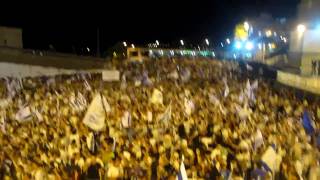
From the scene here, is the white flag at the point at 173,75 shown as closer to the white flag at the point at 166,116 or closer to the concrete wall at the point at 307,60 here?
the concrete wall at the point at 307,60

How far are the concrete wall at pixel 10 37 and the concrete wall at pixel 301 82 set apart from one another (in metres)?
20.2

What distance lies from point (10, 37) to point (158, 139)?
1205 inches

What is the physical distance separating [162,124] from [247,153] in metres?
3.75

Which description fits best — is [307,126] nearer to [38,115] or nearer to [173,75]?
[38,115]

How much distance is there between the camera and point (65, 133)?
1440 cm

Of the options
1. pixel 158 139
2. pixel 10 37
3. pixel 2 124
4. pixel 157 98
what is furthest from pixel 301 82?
pixel 10 37

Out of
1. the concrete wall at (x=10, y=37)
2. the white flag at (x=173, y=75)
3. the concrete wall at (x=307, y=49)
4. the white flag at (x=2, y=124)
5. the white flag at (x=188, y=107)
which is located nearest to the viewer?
the white flag at (x=2, y=124)

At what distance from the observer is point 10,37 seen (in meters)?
42.3

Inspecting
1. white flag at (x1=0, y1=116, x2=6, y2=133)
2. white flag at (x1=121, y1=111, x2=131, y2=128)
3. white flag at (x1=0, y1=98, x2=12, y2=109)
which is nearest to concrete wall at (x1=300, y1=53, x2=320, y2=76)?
white flag at (x1=0, y1=98, x2=12, y2=109)

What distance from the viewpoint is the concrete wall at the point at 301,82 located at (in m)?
24.0

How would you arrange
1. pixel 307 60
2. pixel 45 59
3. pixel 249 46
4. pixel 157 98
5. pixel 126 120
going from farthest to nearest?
pixel 249 46 < pixel 45 59 < pixel 307 60 < pixel 157 98 < pixel 126 120

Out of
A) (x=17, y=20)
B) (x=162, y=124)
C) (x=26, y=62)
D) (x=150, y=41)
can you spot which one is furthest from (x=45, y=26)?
(x=162, y=124)

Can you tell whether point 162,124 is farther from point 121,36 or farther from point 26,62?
point 121,36

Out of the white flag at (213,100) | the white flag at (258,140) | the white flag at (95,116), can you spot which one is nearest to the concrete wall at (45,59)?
the white flag at (213,100)
